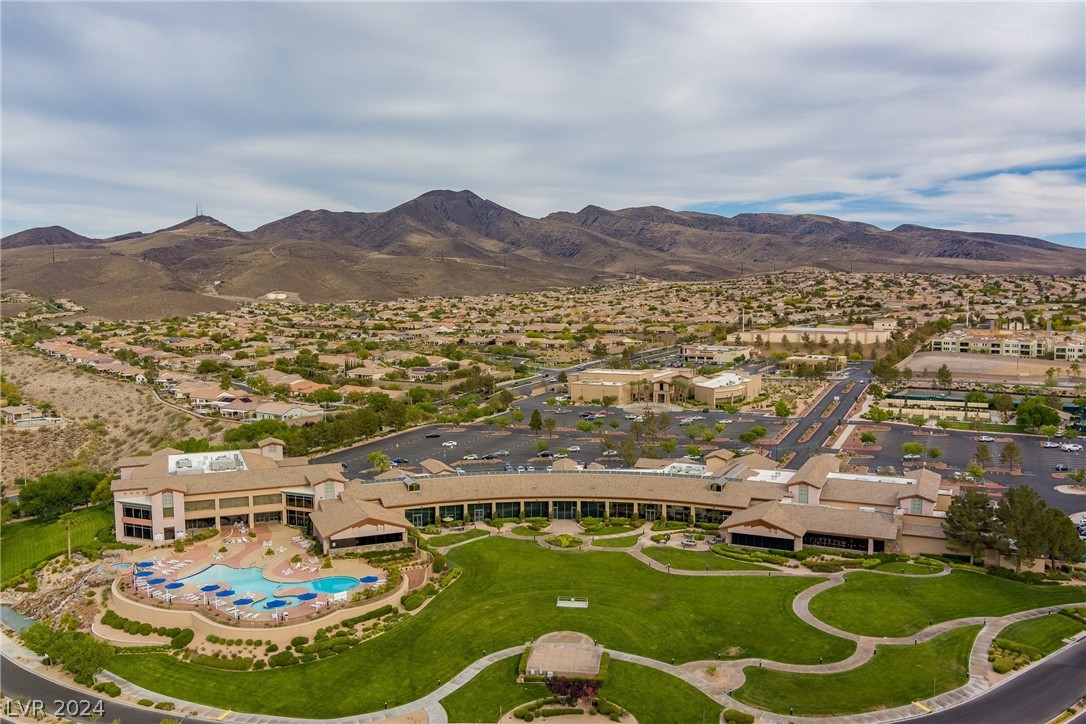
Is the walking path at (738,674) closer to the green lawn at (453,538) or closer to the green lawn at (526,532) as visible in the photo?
the green lawn at (453,538)

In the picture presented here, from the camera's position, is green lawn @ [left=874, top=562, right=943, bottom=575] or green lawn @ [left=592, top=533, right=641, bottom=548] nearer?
green lawn @ [left=874, top=562, right=943, bottom=575]

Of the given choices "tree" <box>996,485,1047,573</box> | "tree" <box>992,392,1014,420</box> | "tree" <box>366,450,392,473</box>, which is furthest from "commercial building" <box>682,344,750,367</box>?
"tree" <box>996,485,1047,573</box>

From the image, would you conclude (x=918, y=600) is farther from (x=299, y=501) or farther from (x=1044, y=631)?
(x=299, y=501)

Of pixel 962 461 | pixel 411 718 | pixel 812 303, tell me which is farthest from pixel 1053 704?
pixel 812 303

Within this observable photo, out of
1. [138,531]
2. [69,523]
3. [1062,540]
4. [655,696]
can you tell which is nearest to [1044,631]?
[1062,540]

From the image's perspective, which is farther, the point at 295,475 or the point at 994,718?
the point at 295,475

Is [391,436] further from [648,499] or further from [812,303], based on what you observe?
[812,303]

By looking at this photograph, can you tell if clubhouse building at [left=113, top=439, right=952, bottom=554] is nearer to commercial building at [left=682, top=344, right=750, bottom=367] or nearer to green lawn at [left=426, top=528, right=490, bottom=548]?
green lawn at [left=426, top=528, right=490, bottom=548]
